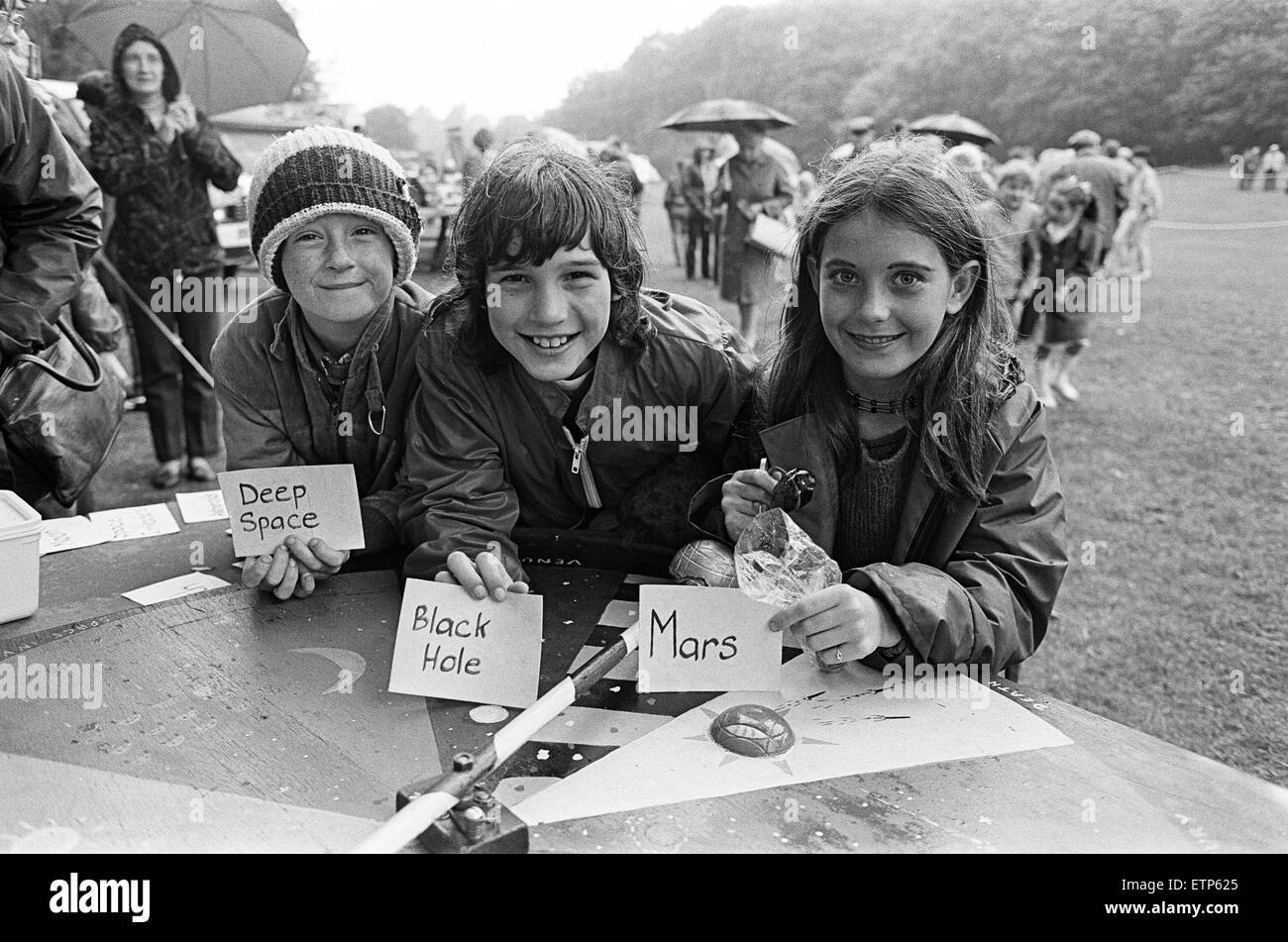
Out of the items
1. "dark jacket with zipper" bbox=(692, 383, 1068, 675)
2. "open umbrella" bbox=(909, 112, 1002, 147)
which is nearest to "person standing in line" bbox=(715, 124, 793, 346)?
"open umbrella" bbox=(909, 112, 1002, 147)

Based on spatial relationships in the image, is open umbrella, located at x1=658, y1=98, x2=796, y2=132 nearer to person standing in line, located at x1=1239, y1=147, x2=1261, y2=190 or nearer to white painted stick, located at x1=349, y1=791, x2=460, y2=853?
person standing in line, located at x1=1239, y1=147, x2=1261, y2=190

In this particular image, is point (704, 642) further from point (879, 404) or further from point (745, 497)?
point (879, 404)

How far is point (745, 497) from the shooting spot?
163 cm

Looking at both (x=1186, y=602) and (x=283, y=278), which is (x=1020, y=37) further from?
(x=283, y=278)

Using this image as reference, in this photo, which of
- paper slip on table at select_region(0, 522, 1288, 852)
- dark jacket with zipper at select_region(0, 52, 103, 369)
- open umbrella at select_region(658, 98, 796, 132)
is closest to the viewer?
paper slip on table at select_region(0, 522, 1288, 852)

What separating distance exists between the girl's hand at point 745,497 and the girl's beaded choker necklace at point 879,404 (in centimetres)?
24

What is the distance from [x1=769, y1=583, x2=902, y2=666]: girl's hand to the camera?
1.36m

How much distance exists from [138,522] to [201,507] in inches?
5.5

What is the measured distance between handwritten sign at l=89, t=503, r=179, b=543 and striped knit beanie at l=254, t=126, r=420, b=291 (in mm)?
611

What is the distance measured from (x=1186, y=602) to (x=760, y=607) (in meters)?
2.87

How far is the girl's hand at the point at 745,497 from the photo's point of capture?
1.62 m
